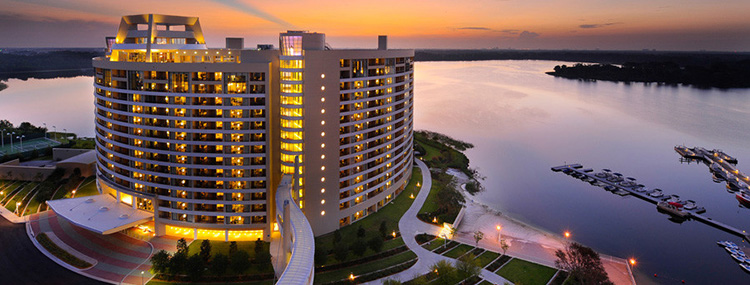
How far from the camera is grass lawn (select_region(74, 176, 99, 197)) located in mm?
60787

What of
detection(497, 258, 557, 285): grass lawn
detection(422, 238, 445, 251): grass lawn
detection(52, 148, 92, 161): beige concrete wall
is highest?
detection(52, 148, 92, 161): beige concrete wall

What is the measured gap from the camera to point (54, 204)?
161 ft

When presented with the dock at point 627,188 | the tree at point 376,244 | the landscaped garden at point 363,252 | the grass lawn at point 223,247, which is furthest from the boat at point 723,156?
the grass lawn at point 223,247

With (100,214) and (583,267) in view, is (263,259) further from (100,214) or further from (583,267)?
(583,267)

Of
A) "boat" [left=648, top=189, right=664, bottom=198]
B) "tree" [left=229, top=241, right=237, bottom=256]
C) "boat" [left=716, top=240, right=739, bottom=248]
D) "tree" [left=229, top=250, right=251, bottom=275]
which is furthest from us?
"boat" [left=648, top=189, right=664, bottom=198]

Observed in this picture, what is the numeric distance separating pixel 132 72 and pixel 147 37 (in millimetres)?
6454

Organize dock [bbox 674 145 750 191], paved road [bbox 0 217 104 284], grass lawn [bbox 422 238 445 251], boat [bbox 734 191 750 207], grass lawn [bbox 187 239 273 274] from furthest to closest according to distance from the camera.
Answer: dock [bbox 674 145 750 191] → boat [bbox 734 191 750 207] → grass lawn [bbox 422 238 445 251] → grass lawn [bbox 187 239 273 274] → paved road [bbox 0 217 104 284]

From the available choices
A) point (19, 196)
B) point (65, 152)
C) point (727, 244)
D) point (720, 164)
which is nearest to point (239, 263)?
point (19, 196)

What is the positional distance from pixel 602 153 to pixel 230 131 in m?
95.9

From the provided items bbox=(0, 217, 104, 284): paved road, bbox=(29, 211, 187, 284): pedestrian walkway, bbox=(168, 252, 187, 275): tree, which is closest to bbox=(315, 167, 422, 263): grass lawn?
bbox=(168, 252, 187, 275): tree

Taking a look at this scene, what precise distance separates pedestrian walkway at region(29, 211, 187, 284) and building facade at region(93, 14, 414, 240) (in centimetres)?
324

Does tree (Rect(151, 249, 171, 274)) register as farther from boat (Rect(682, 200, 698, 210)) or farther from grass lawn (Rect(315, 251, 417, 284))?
boat (Rect(682, 200, 698, 210))

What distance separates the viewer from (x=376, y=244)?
45.0 m

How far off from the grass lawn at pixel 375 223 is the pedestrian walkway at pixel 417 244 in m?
0.94
